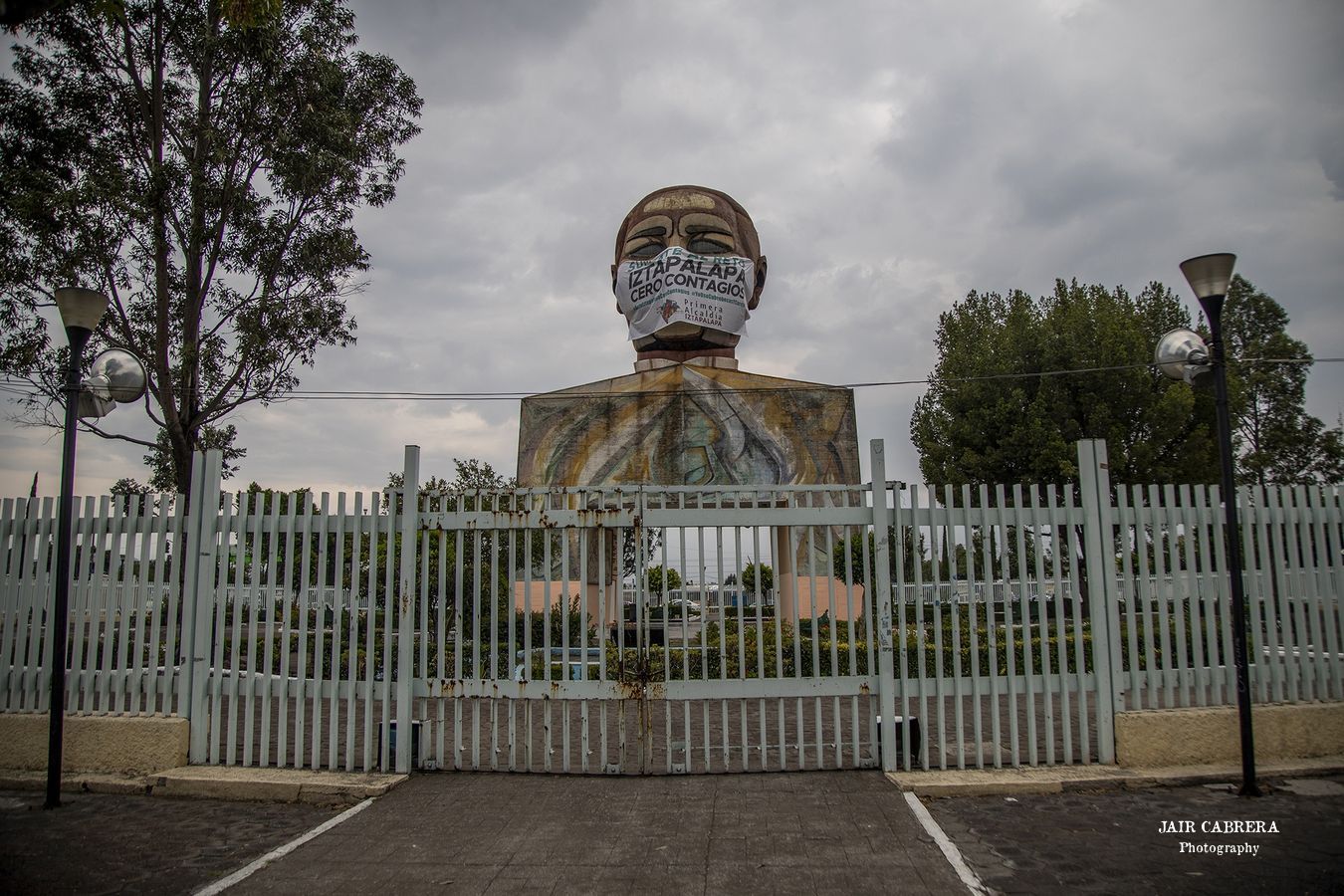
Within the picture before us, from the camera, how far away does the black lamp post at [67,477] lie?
6473 mm

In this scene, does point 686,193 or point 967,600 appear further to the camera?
point 686,193

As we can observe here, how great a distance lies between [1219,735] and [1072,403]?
19696 millimetres

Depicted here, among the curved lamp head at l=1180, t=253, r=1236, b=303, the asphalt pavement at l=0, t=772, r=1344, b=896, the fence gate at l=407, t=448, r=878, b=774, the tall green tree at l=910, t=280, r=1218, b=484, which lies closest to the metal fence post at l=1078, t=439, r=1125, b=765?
the asphalt pavement at l=0, t=772, r=1344, b=896

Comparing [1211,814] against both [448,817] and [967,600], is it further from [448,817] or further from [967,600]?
[448,817]

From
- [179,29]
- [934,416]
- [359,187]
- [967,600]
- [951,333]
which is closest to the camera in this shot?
[967,600]

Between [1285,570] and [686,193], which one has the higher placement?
[686,193]

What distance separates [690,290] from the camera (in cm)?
2350

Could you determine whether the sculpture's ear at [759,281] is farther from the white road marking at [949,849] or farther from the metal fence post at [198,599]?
the white road marking at [949,849]

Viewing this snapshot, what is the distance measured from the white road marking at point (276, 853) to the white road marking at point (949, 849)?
388 centimetres

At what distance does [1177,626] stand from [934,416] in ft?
70.2

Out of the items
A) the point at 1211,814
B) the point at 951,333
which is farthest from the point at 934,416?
the point at 1211,814

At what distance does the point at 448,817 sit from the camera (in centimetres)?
580

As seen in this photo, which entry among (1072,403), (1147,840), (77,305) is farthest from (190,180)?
(1072,403)

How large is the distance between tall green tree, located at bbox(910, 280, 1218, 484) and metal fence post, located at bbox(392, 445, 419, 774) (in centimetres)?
1894
